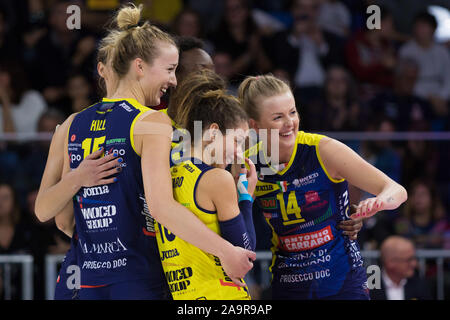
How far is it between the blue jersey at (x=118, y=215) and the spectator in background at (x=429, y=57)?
19.3ft

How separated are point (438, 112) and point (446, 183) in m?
0.93

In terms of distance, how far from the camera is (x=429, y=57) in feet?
28.1

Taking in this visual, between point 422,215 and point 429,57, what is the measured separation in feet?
7.76

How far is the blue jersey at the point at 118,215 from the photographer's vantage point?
126 inches

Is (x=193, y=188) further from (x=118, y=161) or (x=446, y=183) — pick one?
(x=446, y=183)

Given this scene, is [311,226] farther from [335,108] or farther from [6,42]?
[6,42]

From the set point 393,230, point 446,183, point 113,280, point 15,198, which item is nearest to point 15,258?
point 15,198

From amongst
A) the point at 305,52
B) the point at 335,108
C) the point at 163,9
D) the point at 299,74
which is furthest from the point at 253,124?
the point at 163,9

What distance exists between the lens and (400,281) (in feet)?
19.9

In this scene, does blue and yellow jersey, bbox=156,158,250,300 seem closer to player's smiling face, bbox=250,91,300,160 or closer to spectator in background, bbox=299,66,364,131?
player's smiling face, bbox=250,91,300,160

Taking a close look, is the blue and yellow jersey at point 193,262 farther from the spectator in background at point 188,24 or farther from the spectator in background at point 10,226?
the spectator in background at point 188,24

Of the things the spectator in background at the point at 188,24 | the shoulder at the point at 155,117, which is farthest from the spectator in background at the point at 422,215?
the shoulder at the point at 155,117

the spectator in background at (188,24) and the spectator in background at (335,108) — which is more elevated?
the spectator in background at (188,24)

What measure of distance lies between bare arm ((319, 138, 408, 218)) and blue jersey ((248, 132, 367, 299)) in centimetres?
6
